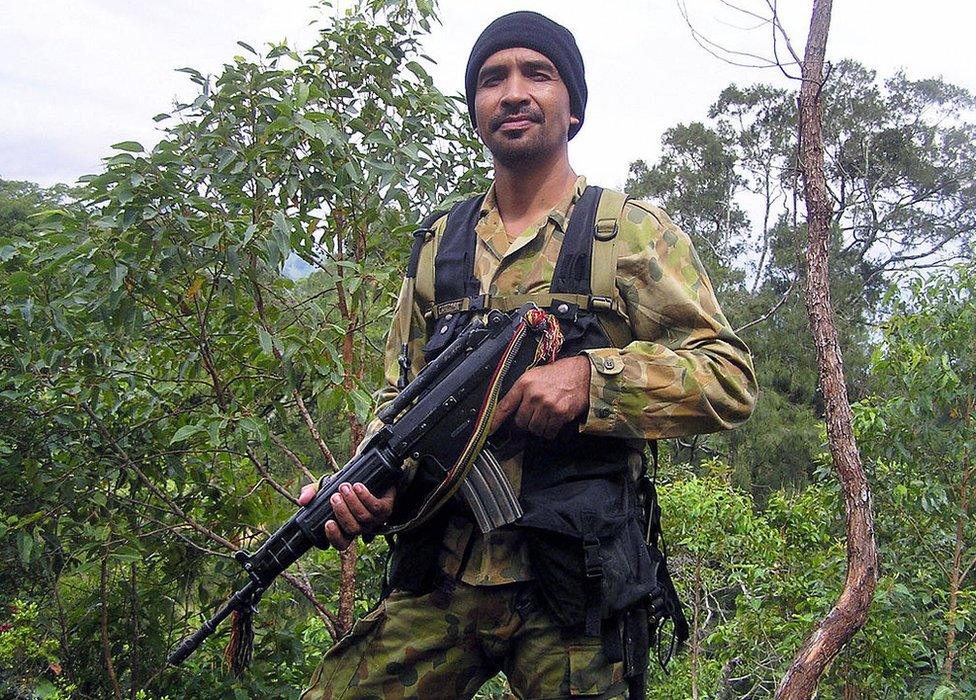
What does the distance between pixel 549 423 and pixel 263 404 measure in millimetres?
1641

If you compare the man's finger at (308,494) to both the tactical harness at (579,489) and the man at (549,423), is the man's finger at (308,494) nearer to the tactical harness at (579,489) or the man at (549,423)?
the man at (549,423)

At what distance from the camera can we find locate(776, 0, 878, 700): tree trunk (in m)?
3.92

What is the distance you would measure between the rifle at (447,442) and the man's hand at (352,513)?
35mm

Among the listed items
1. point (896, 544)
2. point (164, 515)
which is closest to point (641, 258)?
point (164, 515)

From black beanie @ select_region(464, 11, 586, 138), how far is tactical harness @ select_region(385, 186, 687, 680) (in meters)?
0.25

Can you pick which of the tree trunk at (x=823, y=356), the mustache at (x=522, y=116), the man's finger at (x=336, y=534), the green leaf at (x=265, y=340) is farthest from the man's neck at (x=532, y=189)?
the tree trunk at (x=823, y=356)

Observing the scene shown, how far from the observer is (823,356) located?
4.10m

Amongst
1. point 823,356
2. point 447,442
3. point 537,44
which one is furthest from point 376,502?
point 823,356

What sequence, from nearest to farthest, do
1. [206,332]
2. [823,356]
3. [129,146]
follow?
[129,146], [206,332], [823,356]

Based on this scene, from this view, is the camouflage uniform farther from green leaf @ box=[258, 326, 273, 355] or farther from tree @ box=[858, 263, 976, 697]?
tree @ box=[858, 263, 976, 697]

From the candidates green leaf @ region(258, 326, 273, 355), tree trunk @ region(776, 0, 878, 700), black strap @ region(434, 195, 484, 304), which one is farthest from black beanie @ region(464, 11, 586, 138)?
tree trunk @ region(776, 0, 878, 700)

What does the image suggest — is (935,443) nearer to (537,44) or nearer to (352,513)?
(537,44)

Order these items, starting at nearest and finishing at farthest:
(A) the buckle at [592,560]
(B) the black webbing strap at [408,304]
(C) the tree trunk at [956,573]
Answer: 1. (A) the buckle at [592,560]
2. (B) the black webbing strap at [408,304]
3. (C) the tree trunk at [956,573]

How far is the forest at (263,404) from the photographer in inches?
97.7
